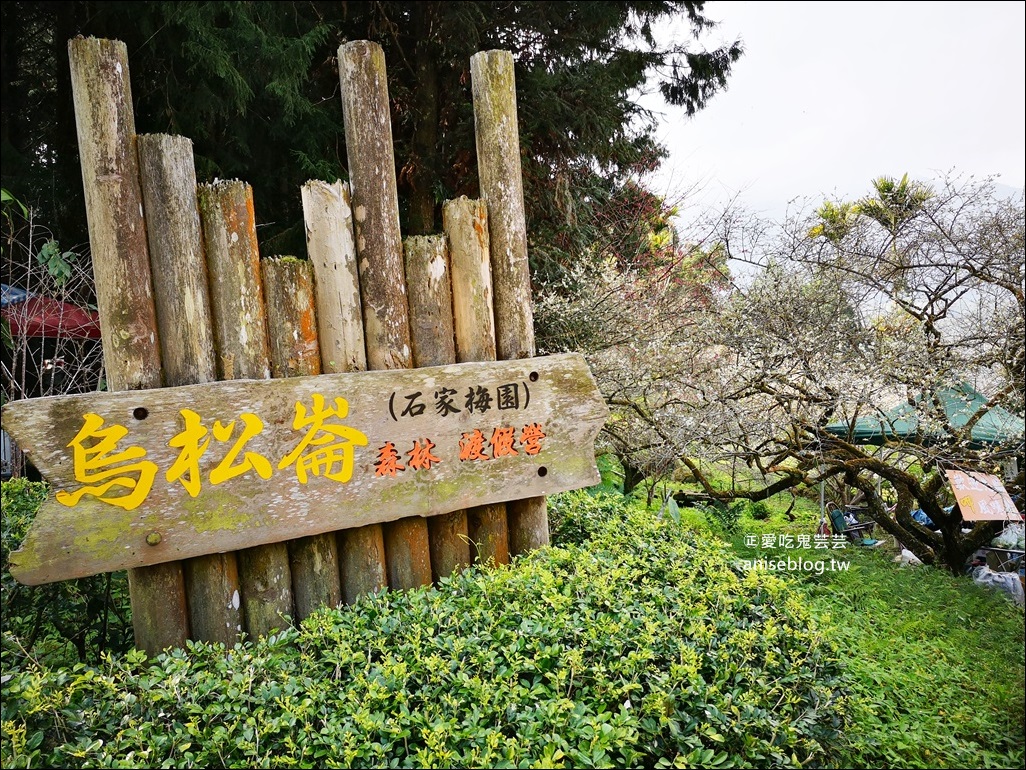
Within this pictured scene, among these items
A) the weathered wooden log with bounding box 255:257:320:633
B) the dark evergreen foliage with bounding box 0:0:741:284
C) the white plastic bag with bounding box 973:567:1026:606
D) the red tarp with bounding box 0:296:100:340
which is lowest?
the white plastic bag with bounding box 973:567:1026:606

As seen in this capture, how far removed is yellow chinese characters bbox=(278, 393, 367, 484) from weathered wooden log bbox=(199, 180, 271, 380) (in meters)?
0.25

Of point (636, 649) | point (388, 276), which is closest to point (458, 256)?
point (388, 276)

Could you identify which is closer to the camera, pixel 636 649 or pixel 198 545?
pixel 636 649

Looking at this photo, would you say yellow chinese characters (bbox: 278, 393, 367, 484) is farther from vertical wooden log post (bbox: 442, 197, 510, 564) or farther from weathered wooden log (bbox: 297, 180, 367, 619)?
vertical wooden log post (bbox: 442, 197, 510, 564)

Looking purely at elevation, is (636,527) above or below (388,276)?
below

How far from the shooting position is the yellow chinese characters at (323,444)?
2.65 meters

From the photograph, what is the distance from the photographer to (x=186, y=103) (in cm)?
504

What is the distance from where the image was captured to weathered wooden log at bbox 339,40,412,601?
2.89 meters

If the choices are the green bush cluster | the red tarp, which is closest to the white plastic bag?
the green bush cluster

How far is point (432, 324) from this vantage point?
3.05 meters

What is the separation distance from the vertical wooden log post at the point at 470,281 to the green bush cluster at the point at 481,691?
825 millimetres

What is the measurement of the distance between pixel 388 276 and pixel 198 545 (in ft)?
4.44

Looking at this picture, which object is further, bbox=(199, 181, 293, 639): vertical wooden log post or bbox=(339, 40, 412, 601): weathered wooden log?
bbox=(339, 40, 412, 601): weathered wooden log

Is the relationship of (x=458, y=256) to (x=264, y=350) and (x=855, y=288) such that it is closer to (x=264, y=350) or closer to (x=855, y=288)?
(x=264, y=350)
